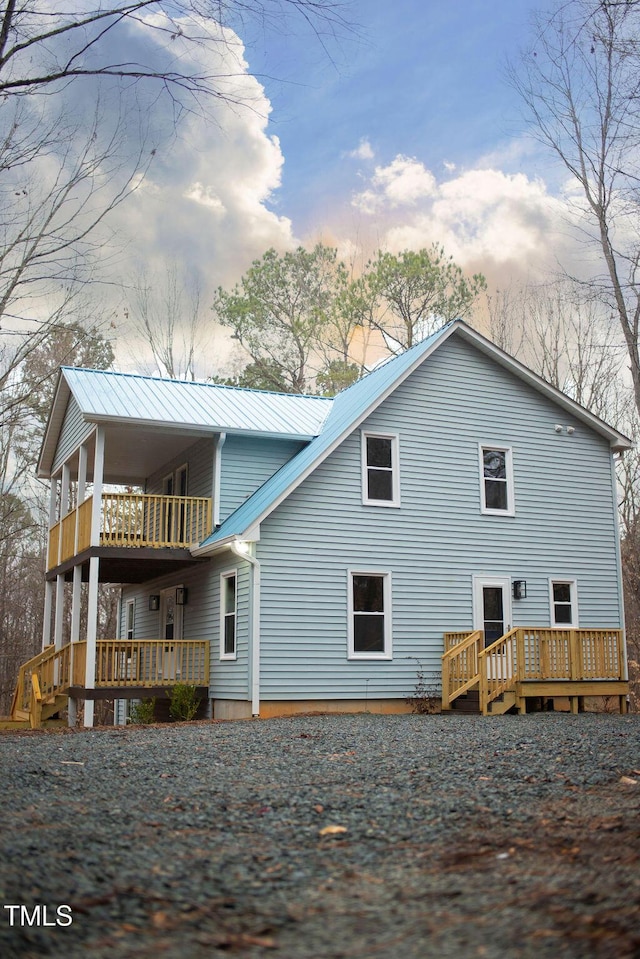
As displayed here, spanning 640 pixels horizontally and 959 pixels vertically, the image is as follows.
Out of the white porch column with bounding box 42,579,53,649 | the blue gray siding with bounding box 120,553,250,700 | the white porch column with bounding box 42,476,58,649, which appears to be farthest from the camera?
the white porch column with bounding box 42,476,58,649

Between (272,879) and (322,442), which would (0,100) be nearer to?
(272,879)

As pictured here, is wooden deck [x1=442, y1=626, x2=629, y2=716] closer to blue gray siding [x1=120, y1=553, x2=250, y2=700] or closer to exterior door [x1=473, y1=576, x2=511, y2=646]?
exterior door [x1=473, y1=576, x2=511, y2=646]

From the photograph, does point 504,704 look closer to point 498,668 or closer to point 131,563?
point 498,668

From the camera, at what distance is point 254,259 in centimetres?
3172

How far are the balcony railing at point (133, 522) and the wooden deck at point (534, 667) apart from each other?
18.5 ft

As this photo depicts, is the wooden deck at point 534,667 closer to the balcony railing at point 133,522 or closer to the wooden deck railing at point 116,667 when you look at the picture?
the wooden deck railing at point 116,667

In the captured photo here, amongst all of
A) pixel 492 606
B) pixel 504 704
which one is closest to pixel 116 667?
pixel 504 704

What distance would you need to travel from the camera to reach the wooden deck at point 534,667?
16.3 meters

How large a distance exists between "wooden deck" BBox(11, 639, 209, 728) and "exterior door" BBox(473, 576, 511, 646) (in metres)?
5.61

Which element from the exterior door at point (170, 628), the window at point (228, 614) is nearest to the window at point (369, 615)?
the window at point (228, 614)

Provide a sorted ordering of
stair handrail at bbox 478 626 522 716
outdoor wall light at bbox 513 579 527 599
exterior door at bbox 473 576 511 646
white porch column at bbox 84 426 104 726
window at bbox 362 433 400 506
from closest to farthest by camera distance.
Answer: stair handrail at bbox 478 626 522 716
white porch column at bbox 84 426 104 726
window at bbox 362 433 400 506
exterior door at bbox 473 576 511 646
outdoor wall light at bbox 513 579 527 599

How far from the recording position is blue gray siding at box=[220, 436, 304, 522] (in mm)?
18594
